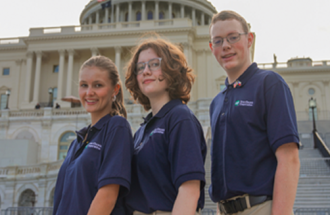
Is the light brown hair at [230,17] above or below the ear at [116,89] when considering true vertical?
above

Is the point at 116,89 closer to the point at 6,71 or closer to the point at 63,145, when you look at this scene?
the point at 63,145

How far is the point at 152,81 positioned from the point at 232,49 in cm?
90

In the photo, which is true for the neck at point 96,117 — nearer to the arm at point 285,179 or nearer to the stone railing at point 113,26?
the arm at point 285,179

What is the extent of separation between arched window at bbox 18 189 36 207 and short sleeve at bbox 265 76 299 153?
22700 mm

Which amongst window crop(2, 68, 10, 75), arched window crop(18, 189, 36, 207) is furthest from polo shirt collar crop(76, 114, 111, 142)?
window crop(2, 68, 10, 75)

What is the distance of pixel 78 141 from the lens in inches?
159

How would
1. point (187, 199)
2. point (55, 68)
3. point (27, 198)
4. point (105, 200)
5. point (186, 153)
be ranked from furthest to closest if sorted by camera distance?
point (55, 68)
point (27, 198)
point (105, 200)
point (186, 153)
point (187, 199)

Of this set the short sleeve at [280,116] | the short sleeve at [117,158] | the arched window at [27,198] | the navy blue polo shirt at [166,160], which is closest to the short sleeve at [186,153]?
the navy blue polo shirt at [166,160]

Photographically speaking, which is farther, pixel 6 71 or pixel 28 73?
pixel 6 71

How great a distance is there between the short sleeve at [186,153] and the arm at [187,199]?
0.18 ft

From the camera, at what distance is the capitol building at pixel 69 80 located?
22891 mm

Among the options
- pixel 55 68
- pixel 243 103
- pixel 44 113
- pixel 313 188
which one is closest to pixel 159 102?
pixel 243 103

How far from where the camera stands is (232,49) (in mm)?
3580

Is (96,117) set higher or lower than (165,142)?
higher
